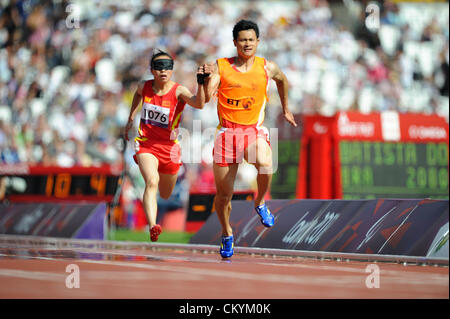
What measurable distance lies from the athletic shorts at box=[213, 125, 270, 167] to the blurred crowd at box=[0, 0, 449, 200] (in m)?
11.8

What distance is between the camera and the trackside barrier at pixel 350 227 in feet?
27.8

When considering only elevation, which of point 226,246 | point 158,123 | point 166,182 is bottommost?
point 226,246

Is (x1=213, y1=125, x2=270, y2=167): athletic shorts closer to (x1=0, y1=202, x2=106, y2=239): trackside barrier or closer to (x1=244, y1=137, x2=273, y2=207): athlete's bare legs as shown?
(x1=244, y1=137, x2=273, y2=207): athlete's bare legs

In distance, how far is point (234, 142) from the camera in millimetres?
9094

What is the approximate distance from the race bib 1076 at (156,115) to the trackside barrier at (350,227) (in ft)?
7.07

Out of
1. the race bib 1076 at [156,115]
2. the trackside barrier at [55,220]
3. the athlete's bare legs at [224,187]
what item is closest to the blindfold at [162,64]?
the race bib 1076 at [156,115]

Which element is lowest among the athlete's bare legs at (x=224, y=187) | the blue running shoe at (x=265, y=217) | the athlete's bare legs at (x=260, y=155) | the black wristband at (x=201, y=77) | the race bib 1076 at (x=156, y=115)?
the blue running shoe at (x=265, y=217)

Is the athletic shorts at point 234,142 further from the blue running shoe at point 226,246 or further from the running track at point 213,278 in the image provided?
the running track at point 213,278

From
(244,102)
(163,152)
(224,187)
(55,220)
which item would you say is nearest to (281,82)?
(244,102)

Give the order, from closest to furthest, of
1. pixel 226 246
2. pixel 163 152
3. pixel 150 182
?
Result: pixel 226 246 < pixel 150 182 < pixel 163 152

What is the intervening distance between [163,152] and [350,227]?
258cm

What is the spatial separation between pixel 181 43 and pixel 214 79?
17.0m

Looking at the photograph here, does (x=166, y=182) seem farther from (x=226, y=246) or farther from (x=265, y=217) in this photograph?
(x=265, y=217)

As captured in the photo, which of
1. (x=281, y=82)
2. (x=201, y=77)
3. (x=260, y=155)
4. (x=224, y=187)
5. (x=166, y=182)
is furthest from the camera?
(x=166, y=182)
